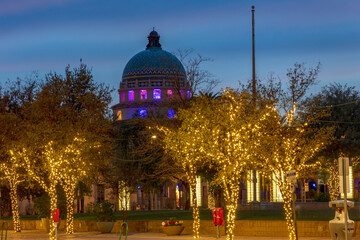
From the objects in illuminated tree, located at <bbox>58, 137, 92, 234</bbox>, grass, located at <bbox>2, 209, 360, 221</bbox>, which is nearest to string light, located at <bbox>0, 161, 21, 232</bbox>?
grass, located at <bbox>2, 209, 360, 221</bbox>

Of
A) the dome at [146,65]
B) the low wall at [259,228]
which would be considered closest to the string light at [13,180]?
the low wall at [259,228]

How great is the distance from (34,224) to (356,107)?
87.9 ft

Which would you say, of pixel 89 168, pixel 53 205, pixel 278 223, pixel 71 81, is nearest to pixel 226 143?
pixel 278 223

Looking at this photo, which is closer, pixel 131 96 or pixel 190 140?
pixel 190 140

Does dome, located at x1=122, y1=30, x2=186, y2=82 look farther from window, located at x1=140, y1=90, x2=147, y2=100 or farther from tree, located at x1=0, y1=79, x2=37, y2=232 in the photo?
tree, located at x1=0, y1=79, x2=37, y2=232

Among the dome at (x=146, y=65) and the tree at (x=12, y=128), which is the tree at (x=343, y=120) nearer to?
the tree at (x=12, y=128)

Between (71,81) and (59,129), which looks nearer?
(59,129)

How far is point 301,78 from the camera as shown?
38.8 m

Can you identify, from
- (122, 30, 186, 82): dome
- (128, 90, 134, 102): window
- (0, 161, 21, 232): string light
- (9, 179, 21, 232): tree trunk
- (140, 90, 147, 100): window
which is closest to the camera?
(0, 161, 21, 232): string light

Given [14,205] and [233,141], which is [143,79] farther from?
[233,141]

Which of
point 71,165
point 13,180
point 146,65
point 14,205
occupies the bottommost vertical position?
point 14,205

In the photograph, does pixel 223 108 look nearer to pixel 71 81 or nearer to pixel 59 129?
pixel 59 129

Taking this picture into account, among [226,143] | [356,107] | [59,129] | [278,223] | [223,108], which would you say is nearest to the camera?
[226,143]

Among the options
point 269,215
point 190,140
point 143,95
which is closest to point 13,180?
point 269,215
